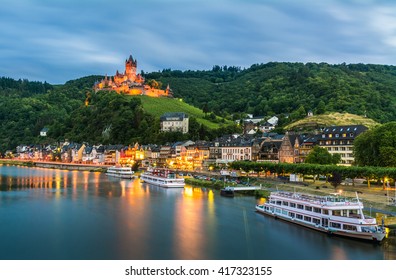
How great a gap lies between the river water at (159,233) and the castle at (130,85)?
100.0 metres

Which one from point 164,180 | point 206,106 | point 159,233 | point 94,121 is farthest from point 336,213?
point 94,121

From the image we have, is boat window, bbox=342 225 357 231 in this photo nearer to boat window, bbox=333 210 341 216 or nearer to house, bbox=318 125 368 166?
boat window, bbox=333 210 341 216

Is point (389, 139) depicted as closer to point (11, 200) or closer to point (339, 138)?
point (339, 138)

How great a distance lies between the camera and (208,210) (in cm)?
3703

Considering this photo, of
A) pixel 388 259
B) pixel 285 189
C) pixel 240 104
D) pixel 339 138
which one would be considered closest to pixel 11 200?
pixel 285 189

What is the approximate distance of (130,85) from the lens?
143375 millimetres

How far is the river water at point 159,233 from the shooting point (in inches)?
942

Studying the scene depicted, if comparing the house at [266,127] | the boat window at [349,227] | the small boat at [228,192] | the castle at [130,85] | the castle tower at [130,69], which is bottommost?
the boat window at [349,227]

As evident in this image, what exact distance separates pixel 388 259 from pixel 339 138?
4239cm

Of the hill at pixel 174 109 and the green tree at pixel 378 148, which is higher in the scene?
the hill at pixel 174 109

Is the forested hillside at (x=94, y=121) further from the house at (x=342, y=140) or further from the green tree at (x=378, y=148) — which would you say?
the green tree at (x=378, y=148)

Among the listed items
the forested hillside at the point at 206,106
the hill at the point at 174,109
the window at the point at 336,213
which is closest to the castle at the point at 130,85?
the hill at the point at 174,109

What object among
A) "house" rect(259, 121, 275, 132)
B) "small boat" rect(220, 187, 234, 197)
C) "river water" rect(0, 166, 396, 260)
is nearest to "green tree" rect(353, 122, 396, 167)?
"river water" rect(0, 166, 396, 260)

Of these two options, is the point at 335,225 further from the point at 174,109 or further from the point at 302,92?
the point at 302,92
